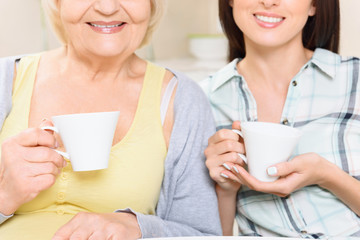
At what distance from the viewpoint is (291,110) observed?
1.29 metres

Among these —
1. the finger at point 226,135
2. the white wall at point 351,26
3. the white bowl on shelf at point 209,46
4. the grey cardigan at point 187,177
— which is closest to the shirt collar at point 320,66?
the grey cardigan at point 187,177

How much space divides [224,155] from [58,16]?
1.95ft

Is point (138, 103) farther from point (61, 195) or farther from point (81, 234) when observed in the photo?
point (81, 234)

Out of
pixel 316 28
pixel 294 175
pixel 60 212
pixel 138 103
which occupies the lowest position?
pixel 60 212

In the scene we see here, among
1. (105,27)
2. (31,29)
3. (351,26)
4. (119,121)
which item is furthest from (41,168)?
(351,26)

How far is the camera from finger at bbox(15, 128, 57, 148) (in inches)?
39.6

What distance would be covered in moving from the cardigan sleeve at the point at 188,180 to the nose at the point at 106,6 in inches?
10.7

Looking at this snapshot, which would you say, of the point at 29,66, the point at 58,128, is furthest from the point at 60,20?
the point at 58,128

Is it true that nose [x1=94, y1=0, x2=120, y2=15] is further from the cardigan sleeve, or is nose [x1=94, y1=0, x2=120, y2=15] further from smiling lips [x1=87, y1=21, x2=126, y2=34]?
the cardigan sleeve

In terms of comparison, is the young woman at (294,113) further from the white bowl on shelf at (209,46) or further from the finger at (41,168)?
the white bowl on shelf at (209,46)

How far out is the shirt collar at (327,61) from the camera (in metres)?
1.30

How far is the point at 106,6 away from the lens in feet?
3.90

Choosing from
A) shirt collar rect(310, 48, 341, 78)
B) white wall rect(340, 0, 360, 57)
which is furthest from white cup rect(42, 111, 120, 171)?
white wall rect(340, 0, 360, 57)

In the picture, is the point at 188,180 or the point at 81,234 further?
the point at 188,180
